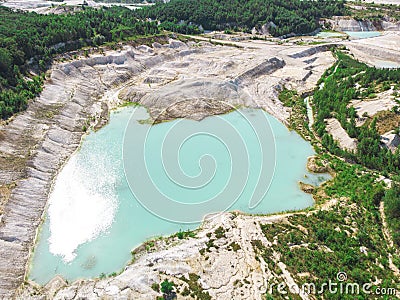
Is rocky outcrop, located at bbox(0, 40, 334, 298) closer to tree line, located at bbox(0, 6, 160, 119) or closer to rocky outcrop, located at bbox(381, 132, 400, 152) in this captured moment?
tree line, located at bbox(0, 6, 160, 119)

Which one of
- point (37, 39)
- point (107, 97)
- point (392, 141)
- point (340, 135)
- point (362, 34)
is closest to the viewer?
point (392, 141)

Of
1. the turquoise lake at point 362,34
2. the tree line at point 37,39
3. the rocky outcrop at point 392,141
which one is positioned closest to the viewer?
the rocky outcrop at point 392,141

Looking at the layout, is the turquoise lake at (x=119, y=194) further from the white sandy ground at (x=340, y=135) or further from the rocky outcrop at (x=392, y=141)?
the rocky outcrop at (x=392, y=141)

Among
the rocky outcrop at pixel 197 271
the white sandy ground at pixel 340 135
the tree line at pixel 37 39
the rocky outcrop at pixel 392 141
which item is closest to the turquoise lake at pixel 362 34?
the tree line at pixel 37 39

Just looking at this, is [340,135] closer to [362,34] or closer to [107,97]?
[107,97]

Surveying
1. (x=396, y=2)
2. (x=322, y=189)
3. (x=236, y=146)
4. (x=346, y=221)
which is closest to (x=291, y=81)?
(x=236, y=146)

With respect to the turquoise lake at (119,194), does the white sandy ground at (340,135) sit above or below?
above

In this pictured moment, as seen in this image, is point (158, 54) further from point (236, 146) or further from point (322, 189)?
point (322, 189)

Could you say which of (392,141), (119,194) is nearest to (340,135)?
(392,141)
